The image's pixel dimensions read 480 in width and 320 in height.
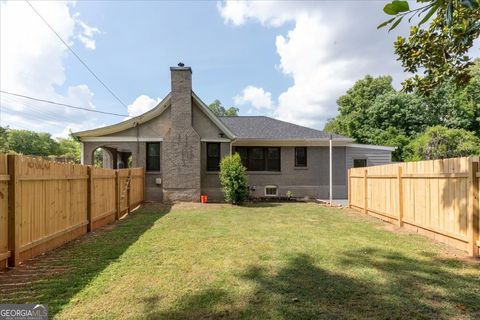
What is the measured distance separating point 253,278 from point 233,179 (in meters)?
9.50

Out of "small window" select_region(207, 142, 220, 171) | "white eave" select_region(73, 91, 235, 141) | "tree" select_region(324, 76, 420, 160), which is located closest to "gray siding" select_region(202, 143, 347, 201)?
"small window" select_region(207, 142, 220, 171)

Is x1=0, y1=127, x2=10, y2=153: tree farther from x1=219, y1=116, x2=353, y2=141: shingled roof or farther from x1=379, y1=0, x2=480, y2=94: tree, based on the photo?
x1=379, y1=0, x2=480, y2=94: tree

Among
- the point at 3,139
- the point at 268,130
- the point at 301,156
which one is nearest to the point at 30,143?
the point at 3,139

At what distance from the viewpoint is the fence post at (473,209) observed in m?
5.32

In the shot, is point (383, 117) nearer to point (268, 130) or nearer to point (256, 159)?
point (268, 130)

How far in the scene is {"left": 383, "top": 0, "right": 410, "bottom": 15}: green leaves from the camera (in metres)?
1.51

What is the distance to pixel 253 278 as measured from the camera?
4.30 metres

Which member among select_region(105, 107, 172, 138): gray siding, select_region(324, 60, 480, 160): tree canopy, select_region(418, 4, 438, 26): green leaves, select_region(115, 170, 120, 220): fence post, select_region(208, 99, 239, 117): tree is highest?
select_region(208, 99, 239, 117): tree

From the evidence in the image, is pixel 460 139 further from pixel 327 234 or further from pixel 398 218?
pixel 327 234

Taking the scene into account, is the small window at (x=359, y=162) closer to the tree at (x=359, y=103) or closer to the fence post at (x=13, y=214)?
the tree at (x=359, y=103)

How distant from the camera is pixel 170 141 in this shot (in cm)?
1449

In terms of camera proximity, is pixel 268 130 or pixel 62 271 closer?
pixel 62 271

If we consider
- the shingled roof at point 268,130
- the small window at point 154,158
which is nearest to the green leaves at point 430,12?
the small window at point 154,158

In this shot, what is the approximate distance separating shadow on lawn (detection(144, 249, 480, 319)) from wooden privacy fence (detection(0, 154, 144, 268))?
279cm
